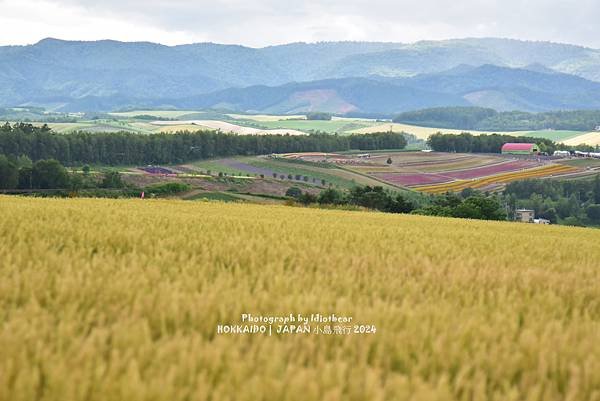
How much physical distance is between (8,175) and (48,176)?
19.7ft

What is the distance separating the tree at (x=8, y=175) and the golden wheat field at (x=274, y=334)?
114 metres

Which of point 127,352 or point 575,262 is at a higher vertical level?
point 127,352

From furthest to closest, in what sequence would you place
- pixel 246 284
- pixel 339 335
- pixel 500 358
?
pixel 246 284 → pixel 339 335 → pixel 500 358

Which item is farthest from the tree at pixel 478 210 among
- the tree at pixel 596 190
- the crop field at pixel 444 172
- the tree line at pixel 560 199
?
the tree at pixel 596 190

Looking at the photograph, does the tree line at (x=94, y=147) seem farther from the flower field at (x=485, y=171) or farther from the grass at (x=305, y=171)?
the flower field at (x=485, y=171)

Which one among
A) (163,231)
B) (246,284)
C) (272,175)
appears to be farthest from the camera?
(272,175)

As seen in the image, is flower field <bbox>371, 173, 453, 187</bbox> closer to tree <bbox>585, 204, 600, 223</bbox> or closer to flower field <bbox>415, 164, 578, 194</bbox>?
flower field <bbox>415, 164, 578, 194</bbox>

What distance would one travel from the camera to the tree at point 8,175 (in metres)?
117

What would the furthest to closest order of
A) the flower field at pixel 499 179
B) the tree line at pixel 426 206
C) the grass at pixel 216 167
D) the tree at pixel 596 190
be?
1. the grass at pixel 216 167
2. the tree at pixel 596 190
3. the flower field at pixel 499 179
4. the tree line at pixel 426 206

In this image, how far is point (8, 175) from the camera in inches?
4638

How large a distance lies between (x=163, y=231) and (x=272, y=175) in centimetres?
16012

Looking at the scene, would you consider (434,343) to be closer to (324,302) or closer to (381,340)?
(381,340)

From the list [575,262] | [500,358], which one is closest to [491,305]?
[500,358]

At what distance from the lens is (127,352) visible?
14.8 ft
